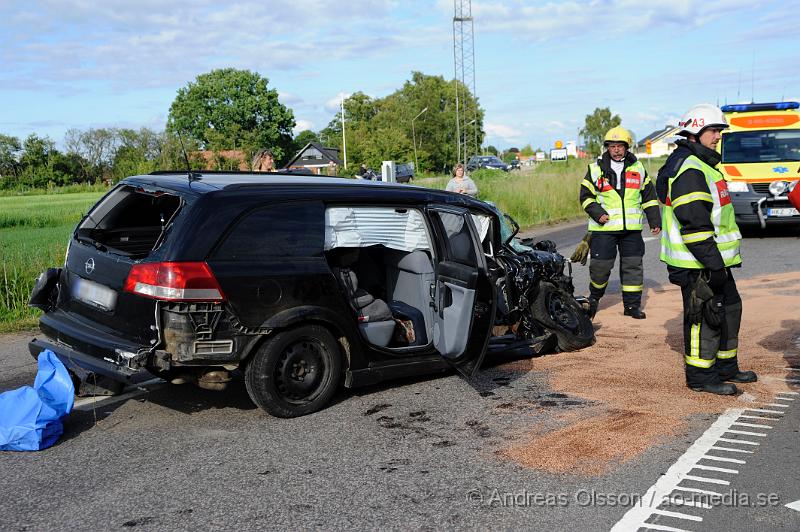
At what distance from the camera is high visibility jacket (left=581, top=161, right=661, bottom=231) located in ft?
27.9

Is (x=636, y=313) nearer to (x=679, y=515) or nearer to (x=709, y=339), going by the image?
(x=709, y=339)

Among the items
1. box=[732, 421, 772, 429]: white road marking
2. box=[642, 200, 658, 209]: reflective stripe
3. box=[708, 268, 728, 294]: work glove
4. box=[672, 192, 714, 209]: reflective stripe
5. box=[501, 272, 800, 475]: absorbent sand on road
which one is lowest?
box=[732, 421, 772, 429]: white road marking

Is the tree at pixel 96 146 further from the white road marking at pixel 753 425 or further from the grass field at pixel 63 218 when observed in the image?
the white road marking at pixel 753 425

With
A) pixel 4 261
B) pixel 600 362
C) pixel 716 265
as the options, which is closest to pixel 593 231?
pixel 600 362

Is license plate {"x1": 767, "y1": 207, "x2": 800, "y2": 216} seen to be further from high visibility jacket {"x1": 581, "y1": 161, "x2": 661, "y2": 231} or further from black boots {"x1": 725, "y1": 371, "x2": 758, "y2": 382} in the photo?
black boots {"x1": 725, "y1": 371, "x2": 758, "y2": 382}

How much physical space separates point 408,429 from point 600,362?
2.28 meters

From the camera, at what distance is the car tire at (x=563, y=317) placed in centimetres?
692

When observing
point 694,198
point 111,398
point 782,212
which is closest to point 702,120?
point 694,198

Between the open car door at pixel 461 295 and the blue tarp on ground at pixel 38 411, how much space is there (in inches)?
98.8

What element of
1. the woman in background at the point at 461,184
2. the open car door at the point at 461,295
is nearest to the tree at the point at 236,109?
the woman in background at the point at 461,184

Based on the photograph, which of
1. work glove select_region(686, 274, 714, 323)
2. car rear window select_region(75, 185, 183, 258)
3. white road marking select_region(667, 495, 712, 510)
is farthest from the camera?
car rear window select_region(75, 185, 183, 258)

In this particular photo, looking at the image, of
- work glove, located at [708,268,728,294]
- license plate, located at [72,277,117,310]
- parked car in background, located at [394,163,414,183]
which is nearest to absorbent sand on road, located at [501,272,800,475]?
work glove, located at [708,268,728,294]

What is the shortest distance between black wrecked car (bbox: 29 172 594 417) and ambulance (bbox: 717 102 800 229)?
34.1ft

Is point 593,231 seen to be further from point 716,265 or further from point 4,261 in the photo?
point 4,261
